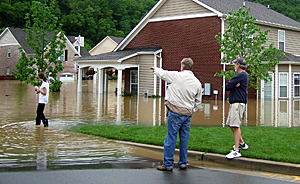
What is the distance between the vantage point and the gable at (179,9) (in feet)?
93.1

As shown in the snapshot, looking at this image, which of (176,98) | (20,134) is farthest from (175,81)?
(20,134)

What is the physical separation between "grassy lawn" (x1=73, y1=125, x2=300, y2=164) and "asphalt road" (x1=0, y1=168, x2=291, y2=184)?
1294mm

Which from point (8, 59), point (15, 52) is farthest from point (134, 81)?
point (8, 59)

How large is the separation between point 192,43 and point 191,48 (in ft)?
1.22

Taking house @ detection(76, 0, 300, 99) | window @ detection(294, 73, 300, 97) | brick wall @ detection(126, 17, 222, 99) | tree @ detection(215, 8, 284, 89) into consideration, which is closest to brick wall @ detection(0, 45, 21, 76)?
house @ detection(76, 0, 300, 99)

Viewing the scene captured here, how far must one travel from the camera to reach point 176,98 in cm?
721

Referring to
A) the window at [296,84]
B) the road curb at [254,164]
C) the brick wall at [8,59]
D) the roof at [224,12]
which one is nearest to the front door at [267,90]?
the window at [296,84]

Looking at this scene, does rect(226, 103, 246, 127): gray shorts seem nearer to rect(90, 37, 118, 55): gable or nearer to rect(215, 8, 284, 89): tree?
rect(215, 8, 284, 89): tree

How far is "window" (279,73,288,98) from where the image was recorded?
2900 cm

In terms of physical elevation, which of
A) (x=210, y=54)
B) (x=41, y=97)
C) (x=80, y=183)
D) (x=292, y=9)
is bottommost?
(x=80, y=183)

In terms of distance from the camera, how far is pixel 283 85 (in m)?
29.2

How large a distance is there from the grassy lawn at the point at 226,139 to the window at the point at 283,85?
18284 millimetres

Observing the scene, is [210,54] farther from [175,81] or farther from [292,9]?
[292,9]

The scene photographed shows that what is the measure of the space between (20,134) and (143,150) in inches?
155
